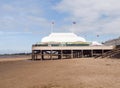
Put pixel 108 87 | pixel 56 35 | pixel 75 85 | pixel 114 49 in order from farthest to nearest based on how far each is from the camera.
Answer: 1. pixel 56 35
2. pixel 114 49
3. pixel 75 85
4. pixel 108 87

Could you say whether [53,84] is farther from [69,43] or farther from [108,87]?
[69,43]

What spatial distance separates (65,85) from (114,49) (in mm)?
52051

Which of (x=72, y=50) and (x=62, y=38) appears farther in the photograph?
(x=62, y=38)

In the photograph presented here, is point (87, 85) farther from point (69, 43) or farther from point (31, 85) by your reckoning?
point (69, 43)

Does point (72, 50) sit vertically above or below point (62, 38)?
below

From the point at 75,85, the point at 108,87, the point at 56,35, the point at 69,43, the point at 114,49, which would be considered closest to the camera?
the point at 108,87

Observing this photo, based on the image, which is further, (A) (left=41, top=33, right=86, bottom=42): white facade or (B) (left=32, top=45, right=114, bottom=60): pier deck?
(A) (left=41, top=33, right=86, bottom=42): white facade

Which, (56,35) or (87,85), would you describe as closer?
(87,85)

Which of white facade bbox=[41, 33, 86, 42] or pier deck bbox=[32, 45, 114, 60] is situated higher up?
white facade bbox=[41, 33, 86, 42]

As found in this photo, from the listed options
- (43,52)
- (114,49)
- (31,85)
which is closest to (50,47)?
(43,52)

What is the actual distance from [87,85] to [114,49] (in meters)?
52.0

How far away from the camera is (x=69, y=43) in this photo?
82.1 metres

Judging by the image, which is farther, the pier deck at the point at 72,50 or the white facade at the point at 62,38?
the white facade at the point at 62,38

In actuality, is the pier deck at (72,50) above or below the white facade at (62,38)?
below
